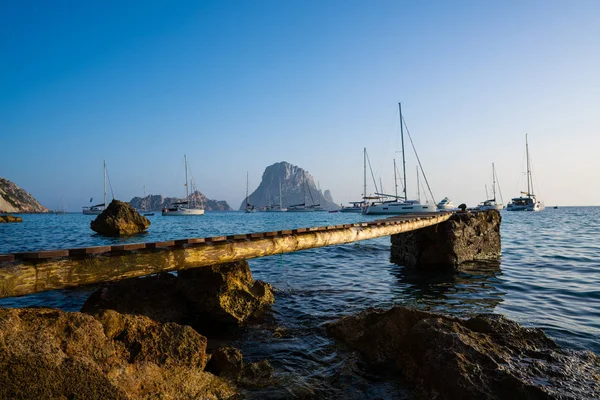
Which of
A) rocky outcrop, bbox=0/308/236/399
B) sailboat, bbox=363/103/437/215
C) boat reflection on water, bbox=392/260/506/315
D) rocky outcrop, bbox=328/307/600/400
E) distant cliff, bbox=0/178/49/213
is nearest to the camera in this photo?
rocky outcrop, bbox=0/308/236/399

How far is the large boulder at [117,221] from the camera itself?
2812 cm

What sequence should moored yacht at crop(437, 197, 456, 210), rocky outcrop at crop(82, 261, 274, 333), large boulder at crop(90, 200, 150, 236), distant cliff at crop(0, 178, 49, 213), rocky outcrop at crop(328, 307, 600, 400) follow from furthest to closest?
distant cliff at crop(0, 178, 49, 213) < moored yacht at crop(437, 197, 456, 210) < large boulder at crop(90, 200, 150, 236) < rocky outcrop at crop(82, 261, 274, 333) < rocky outcrop at crop(328, 307, 600, 400)

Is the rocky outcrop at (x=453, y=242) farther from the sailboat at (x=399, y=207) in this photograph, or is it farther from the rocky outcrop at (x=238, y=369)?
the sailboat at (x=399, y=207)

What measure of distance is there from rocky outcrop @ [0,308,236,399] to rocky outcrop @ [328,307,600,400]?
219 cm

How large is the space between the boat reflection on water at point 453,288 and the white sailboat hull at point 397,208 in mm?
54567

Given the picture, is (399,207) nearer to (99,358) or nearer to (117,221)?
(117,221)

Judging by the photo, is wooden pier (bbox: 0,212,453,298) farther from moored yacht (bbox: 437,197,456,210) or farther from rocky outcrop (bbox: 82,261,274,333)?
moored yacht (bbox: 437,197,456,210)

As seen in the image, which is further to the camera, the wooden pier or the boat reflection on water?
the boat reflection on water

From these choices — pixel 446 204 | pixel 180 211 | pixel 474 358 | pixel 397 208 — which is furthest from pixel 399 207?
pixel 474 358

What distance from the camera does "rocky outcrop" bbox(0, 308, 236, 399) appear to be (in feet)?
7.77

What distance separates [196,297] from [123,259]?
257 cm

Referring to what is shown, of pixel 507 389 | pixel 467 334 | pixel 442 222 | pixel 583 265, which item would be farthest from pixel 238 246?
pixel 583 265

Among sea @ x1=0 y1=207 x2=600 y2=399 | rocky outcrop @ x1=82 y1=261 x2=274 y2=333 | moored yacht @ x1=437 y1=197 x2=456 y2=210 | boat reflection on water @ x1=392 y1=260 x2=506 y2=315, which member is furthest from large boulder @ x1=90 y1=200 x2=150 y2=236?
moored yacht @ x1=437 y1=197 x2=456 y2=210

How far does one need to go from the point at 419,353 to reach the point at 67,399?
366 cm
